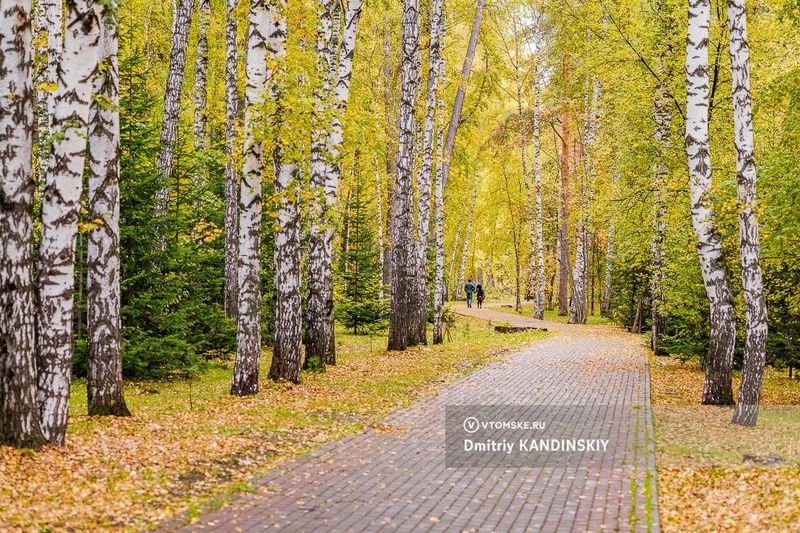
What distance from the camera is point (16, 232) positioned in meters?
7.45

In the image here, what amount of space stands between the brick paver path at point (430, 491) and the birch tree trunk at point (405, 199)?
8.36 meters

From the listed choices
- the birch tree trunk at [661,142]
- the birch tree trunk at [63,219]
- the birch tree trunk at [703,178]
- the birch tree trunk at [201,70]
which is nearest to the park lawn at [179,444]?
the birch tree trunk at [63,219]

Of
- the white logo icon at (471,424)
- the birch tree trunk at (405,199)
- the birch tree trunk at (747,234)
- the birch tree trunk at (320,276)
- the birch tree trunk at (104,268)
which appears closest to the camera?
the birch tree trunk at (104,268)

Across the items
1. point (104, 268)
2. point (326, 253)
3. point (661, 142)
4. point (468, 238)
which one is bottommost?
point (104, 268)

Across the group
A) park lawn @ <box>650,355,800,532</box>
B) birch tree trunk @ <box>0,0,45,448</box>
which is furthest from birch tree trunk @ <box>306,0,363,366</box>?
birch tree trunk @ <box>0,0,45,448</box>

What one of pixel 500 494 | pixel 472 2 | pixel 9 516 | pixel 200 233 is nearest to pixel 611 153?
pixel 472 2

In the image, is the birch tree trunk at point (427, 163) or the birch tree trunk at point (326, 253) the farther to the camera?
the birch tree trunk at point (427, 163)

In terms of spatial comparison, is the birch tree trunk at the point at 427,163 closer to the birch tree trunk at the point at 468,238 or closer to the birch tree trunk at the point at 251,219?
the birch tree trunk at the point at 251,219

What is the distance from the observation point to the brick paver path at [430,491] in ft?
20.7

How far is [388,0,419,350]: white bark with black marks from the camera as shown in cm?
1967

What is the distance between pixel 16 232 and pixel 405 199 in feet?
44.0

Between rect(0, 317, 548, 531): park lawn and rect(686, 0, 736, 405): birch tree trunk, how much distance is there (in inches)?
202

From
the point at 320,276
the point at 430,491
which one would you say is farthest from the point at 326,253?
the point at 430,491

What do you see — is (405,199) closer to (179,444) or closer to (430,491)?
(179,444)
